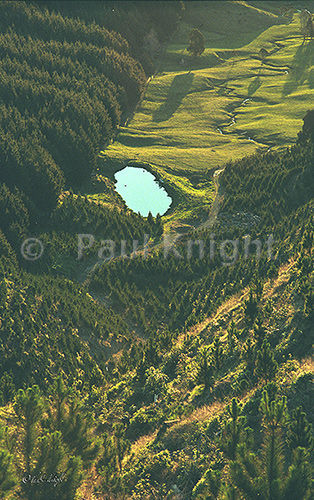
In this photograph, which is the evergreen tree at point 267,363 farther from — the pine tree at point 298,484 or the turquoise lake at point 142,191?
the turquoise lake at point 142,191

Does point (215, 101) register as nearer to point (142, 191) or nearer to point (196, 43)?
point (196, 43)

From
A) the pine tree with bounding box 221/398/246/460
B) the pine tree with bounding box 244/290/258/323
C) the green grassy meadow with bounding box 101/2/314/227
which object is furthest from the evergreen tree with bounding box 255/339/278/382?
the green grassy meadow with bounding box 101/2/314/227

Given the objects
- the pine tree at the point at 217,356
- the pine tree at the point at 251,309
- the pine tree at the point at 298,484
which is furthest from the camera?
the pine tree at the point at 251,309

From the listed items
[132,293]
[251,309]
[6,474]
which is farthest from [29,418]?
[132,293]

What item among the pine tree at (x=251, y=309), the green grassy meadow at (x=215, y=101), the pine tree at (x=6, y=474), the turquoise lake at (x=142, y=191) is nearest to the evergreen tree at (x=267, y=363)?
the pine tree at (x=251, y=309)

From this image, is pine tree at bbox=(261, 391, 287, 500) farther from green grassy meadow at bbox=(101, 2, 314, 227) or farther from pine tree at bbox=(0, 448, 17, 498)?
green grassy meadow at bbox=(101, 2, 314, 227)

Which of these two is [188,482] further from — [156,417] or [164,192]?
[164,192]
